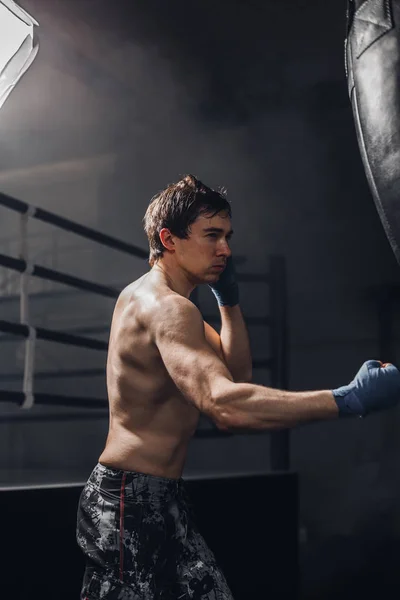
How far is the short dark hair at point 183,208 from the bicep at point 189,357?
11.7 inches

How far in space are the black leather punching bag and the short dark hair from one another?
2.58 ft

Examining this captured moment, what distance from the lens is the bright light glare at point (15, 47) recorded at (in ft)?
6.95

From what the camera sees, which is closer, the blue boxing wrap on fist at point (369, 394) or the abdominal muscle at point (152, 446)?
the blue boxing wrap on fist at point (369, 394)

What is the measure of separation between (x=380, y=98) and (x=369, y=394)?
537mm

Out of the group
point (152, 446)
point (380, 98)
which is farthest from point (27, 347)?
point (380, 98)

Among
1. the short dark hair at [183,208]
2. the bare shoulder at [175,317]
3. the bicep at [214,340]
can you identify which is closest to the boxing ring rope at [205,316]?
the bicep at [214,340]

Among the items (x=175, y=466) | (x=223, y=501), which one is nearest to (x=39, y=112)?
(x=223, y=501)

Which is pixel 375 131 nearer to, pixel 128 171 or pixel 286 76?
pixel 286 76

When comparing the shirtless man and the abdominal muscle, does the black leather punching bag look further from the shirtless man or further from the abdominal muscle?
the abdominal muscle

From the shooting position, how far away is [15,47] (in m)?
2.14

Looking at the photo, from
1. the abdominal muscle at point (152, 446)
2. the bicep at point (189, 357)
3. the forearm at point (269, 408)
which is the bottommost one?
the abdominal muscle at point (152, 446)

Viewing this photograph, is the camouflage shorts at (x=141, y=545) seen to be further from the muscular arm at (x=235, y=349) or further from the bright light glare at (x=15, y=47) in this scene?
the bright light glare at (x=15, y=47)

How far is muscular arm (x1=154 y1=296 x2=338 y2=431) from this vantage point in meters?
1.37

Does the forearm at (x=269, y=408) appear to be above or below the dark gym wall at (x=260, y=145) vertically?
below
